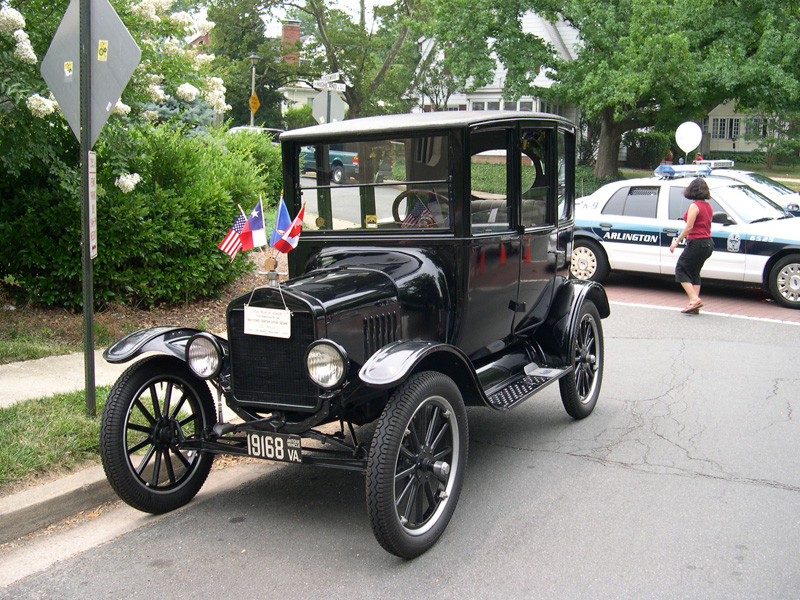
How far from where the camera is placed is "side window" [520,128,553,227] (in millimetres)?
5278

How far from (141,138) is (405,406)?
18.1ft

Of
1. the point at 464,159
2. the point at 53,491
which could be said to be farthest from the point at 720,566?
the point at 53,491

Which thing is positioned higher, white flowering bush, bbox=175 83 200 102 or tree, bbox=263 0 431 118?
tree, bbox=263 0 431 118

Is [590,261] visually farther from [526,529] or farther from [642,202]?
[526,529]

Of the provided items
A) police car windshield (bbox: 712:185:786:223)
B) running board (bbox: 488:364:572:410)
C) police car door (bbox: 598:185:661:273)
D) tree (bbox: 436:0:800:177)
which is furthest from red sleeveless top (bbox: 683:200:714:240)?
tree (bbox: 436:0:800:177)

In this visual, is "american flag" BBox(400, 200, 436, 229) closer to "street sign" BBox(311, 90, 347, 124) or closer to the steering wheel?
the steering wheel

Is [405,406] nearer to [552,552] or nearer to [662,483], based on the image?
[552,552]

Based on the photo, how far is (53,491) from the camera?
4.17 metres

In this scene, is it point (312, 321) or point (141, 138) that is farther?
point (141, 138)

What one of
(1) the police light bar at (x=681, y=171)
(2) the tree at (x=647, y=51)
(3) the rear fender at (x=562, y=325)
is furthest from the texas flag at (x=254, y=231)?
(2) the tree at (x=647, y=51)

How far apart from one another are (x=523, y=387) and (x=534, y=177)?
4.91ft

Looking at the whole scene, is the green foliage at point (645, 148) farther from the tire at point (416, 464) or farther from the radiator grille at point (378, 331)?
the tire at point (416, 464)

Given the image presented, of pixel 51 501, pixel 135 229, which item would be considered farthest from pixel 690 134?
pixel 51 501

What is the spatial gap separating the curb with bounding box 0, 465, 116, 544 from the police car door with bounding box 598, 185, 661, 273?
887cm
